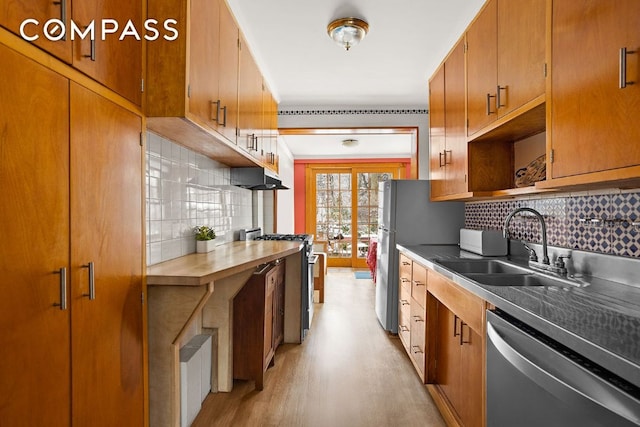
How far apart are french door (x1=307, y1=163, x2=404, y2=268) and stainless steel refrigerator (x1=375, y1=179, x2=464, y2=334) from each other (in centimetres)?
396

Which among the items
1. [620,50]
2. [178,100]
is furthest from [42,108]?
[620,50]

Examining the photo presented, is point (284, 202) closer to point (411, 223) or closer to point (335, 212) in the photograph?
point (335, 212)

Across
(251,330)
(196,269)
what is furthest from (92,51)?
(251,330)

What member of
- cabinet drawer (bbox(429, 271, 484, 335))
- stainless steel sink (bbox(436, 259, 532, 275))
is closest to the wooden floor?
cabinet drawer (bbox(429, 271, 484, 335))

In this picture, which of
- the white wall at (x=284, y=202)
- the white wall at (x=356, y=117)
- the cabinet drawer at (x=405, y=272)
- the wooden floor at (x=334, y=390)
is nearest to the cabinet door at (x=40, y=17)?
the wooden floor at (x=334, y=390)

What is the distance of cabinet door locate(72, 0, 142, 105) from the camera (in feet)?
3.52

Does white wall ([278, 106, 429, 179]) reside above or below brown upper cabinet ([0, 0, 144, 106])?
above

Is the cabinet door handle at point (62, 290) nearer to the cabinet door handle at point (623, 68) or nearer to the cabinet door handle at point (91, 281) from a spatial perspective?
the cabinet door handle at point (91, 281)

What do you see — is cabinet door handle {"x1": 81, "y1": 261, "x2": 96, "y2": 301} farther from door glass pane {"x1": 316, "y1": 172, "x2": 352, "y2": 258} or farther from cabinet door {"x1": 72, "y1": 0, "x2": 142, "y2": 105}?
door glass pane {"x1": 316, "y1": 172, "x2": 352, "y2": 258}

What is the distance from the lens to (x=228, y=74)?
6.83ft

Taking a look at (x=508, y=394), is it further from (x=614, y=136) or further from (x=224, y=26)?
(x=224, y=26)

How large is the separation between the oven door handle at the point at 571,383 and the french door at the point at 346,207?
631 centimetres

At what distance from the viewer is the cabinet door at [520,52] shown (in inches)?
60.6

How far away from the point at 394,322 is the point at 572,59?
260cm
